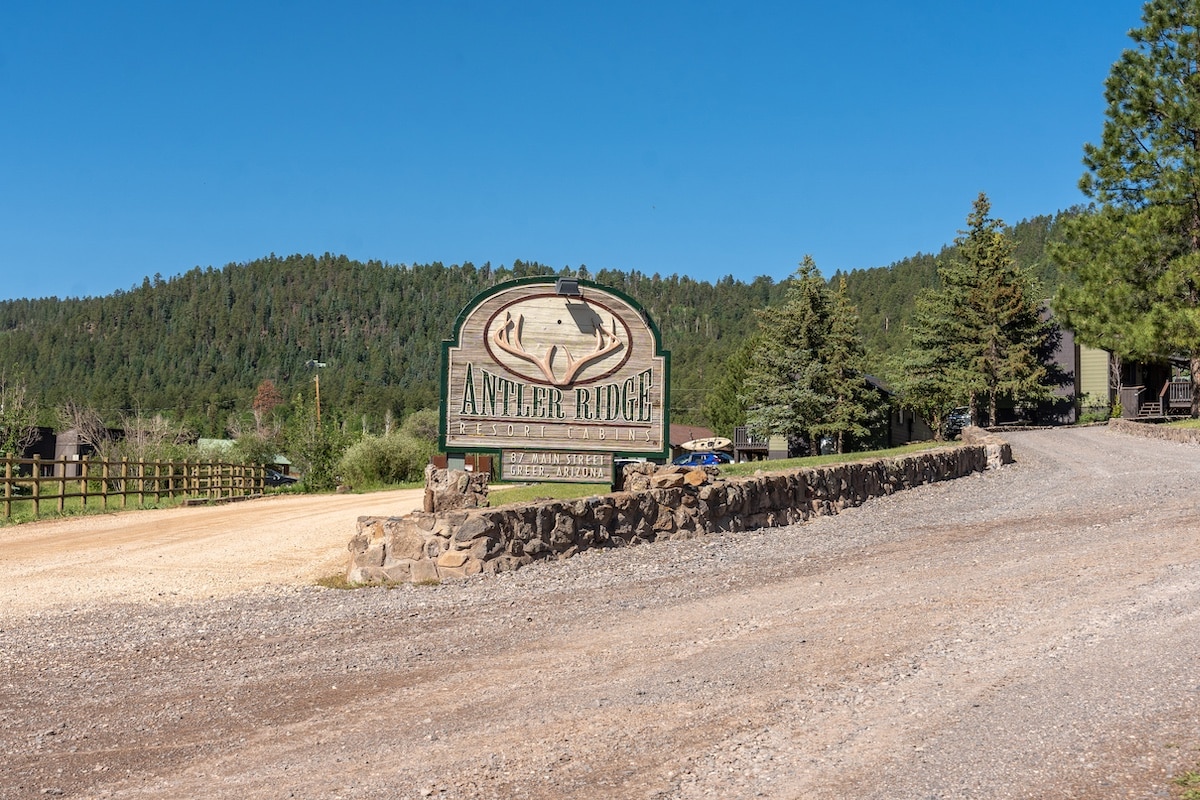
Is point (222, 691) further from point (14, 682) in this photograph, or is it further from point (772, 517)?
point (772, 517)

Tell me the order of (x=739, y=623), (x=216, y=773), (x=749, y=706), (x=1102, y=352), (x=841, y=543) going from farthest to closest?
1. (x=1102, y=352)
2. (x=841, y=543)
3. (x=739, y=623)
4. (x=749, y=706)
5. (x=216, y=773)

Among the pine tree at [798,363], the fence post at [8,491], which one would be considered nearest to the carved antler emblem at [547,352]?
the fence post at [8,491]

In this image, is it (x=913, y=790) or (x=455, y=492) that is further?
(x=455, y=492)

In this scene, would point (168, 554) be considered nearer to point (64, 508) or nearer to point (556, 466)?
point (556, 466)

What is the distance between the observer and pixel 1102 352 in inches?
A: 1697

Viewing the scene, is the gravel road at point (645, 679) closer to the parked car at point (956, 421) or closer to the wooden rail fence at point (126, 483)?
the wooden rail fence at point (126, 483)

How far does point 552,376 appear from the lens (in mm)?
13828

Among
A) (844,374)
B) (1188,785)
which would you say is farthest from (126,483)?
(844,374)

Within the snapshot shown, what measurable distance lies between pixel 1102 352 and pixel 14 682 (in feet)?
146

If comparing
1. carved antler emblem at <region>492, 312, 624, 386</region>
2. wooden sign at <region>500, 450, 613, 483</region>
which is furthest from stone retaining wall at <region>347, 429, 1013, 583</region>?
carved antler emblem at <region>492, 312, 624, 386</region>

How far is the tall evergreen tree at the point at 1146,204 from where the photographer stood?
3092 centimetres

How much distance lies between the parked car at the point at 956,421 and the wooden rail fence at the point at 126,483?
93.4ft

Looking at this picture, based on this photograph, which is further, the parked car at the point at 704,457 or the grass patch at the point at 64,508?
the parked car at the point at 704,457

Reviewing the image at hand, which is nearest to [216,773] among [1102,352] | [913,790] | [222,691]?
[222,691]
